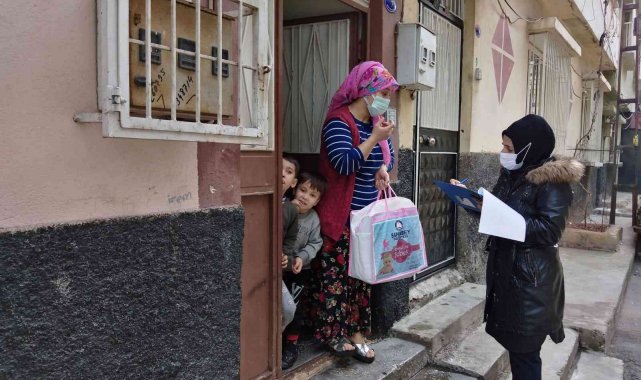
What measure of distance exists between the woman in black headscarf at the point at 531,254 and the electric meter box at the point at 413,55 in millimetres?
1011

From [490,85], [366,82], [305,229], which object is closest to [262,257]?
[305,229]

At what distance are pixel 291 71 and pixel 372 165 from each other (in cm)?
112

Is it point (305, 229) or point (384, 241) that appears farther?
point (305, 229)

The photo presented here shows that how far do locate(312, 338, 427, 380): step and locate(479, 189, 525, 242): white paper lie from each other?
1058 millimetres

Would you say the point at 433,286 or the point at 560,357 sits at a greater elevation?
the point at 433,286

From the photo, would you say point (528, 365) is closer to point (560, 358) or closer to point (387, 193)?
point (387, 193)

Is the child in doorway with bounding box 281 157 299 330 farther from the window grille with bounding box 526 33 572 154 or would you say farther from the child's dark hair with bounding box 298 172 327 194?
the window grille with bounding box 526 33 572 154

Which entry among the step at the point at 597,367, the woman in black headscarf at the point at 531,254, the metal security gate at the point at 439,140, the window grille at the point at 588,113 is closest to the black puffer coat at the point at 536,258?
the woman in black headscarf at the point at 531,254

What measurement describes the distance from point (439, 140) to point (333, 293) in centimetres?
223

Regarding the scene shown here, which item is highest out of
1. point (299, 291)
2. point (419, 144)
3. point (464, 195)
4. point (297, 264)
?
point (419, 144)

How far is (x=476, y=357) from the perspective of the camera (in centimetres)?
372

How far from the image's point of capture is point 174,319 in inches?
78.1

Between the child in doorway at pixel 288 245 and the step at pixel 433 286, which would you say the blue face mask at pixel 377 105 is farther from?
the step at pixel 433 286

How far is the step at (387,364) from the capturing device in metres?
3.02
